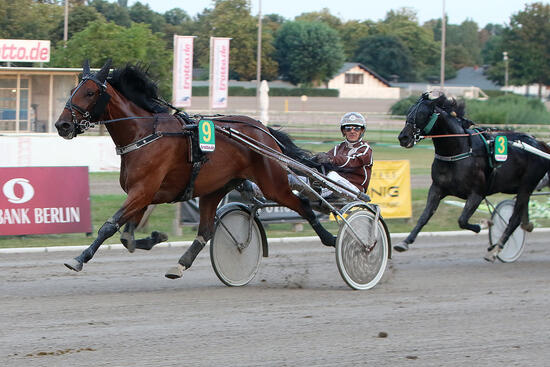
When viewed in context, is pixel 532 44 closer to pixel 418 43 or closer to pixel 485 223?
pixel 418 43

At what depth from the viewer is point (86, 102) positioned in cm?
638

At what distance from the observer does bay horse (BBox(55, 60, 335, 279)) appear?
20.9 ft

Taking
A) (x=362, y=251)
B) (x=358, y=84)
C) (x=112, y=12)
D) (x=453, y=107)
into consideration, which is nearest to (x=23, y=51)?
(x=453, y=107)

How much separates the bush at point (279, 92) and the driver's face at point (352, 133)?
162 ft

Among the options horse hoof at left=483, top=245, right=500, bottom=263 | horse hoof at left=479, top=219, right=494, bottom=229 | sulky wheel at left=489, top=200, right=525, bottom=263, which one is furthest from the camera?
sulky wheel at left=489, top=200, right=525, bottom=263

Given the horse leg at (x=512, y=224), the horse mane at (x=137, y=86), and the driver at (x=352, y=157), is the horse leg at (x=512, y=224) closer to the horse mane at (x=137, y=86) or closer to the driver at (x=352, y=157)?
the driver at (x=352, y=157)

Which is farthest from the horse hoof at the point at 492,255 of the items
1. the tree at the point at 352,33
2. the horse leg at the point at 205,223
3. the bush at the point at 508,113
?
the tree at the point at 352,33

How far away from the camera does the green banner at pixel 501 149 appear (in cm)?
884

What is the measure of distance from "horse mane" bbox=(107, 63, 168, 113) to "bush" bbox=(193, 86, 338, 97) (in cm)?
4945

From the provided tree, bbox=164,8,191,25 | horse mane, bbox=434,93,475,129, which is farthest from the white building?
horse mane, bbox=434,93,475,129

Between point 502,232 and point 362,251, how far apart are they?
10.5 ft

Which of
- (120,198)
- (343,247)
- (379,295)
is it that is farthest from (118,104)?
(120,198)

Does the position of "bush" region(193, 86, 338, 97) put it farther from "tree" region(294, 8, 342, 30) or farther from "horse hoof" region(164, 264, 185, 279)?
"horse hoof" region(164, 264, 185, 279)

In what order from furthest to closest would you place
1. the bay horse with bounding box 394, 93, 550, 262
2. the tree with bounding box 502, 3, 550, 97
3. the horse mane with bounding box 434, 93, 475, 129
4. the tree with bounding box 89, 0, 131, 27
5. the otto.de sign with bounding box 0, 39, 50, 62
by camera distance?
1. the tree with bounding box 502, 3, 550, 97
2. the tree with bounding box 89, 0, 131, 27
3. the otto.de sign with bounding box 0, 39, 50, 62
4. the horse mane with bounding box 434, 93, 475, 129
5. the bay horse with bounding box 394, 93, 550, 262
